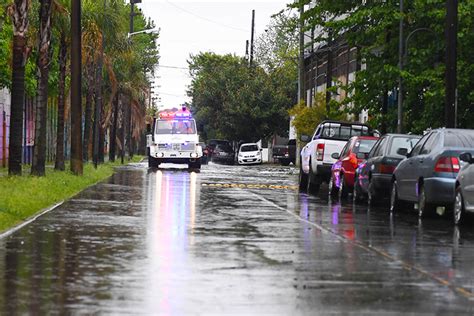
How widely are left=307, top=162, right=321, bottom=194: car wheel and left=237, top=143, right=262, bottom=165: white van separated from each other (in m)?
54.5

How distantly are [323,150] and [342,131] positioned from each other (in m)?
2.78

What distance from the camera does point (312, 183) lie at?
1410 inches

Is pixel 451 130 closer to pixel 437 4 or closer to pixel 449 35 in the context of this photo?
pixel 449 35

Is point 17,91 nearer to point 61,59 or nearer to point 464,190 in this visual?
point 61,59

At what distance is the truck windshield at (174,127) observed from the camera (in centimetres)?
6053

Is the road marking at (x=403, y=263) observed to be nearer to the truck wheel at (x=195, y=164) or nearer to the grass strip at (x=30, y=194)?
the grass strip at (x=30, y=194)

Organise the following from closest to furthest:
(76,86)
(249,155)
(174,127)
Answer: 1. (76,86)
2. (174,127)
3. (249,155)

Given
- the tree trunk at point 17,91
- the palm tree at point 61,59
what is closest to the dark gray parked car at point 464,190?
the tree trunk at point 17,91

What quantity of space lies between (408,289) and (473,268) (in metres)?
2.46

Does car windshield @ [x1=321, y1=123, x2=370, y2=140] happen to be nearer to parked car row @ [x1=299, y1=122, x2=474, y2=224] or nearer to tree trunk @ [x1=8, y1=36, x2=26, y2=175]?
parked car row @ [x1=299, y1=122, x2=474, y2=224]

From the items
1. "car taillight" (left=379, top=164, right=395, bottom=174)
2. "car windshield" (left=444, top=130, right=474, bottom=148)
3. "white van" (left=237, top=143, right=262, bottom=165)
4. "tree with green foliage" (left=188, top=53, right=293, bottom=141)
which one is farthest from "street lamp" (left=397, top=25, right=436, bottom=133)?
"tree with green foliage" (left=188, top=53, right=293, bottom=141)

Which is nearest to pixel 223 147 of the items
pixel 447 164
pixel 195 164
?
pixel 195 164

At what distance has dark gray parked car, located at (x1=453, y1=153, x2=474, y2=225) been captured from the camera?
20281 mm

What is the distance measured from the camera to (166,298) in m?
10.6
